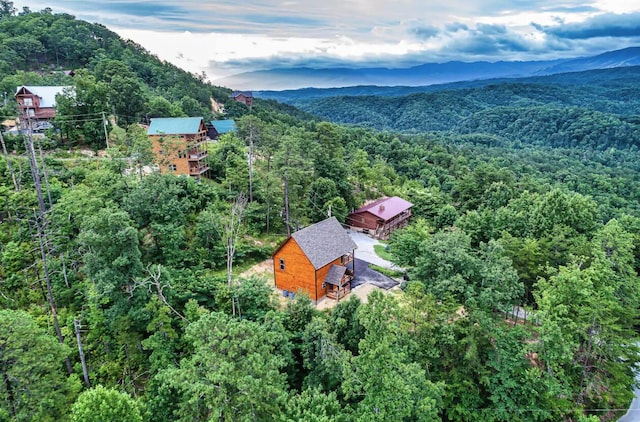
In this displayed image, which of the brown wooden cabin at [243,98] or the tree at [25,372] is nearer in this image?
the tree at [25,372]

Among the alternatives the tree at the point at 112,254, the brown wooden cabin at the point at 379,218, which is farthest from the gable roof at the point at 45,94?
the brown wooden cabin at the point at 379,218

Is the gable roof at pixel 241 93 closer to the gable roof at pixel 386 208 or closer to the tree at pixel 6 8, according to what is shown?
the tree at pixel 6 8

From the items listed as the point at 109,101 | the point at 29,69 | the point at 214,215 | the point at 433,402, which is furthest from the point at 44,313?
the point at 29,69

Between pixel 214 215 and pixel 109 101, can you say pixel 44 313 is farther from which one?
pixel 109 101

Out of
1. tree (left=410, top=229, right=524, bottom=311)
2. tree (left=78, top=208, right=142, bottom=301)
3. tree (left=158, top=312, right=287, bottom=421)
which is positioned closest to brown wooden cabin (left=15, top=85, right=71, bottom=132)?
tree (left=78, top=208, right=142, bottom=301)

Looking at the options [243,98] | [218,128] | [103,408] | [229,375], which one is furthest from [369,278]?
[243,98]

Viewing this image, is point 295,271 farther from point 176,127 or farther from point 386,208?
point 176,127

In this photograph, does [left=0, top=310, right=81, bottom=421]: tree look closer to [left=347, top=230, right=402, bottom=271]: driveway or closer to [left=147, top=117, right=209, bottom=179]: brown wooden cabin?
[left=147, top=117, right=209, bottom=179]: brown wooden cabin
